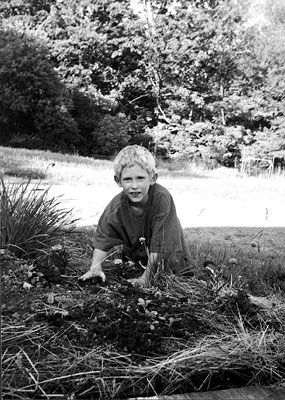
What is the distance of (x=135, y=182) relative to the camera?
258 centimetres

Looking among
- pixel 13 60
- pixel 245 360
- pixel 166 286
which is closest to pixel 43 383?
pixel 245 360

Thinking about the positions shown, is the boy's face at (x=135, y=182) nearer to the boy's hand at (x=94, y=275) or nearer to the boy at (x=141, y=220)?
the boy at (x=141, y=220)

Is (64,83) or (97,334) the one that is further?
(64,83)

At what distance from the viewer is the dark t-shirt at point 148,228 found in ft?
8.43

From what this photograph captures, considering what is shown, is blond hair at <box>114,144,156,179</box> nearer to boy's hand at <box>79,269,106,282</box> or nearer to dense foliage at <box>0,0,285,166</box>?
boy's hand at <box>79,269,106,282</box>

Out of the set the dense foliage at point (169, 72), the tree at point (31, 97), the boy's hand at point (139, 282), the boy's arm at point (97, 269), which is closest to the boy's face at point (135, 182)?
the boy's arm at point (97, 269)

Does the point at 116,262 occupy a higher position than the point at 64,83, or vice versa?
the point at 64,83

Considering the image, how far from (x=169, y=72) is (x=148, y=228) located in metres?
20.2

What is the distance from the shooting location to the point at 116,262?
2.57 meters

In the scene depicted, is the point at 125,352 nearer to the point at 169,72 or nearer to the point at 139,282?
the point at 139,282

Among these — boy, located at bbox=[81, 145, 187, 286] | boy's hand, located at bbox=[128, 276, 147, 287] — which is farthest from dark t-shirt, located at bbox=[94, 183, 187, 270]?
boy's hand, located at bbox=[128, 276, 147, 287]

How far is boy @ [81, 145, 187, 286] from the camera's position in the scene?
2.56 m

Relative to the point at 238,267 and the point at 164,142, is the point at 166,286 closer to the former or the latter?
the point at 238,267

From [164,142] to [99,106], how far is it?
3.15m
